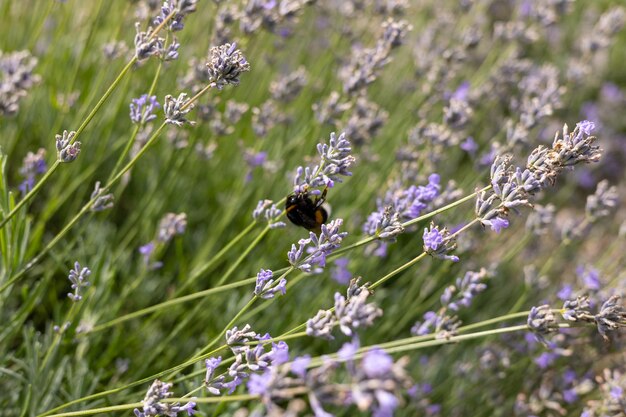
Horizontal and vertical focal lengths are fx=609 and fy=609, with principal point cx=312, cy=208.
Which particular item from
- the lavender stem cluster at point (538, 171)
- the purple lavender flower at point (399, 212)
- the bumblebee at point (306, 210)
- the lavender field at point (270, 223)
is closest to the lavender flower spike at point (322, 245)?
the lavender field at point (270, 223)

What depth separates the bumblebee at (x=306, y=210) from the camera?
1824mm

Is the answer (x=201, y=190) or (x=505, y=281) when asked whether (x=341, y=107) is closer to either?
Answer: (x=201, y=190)

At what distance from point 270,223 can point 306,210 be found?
12 cm

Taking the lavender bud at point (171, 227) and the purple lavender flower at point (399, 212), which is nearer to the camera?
the purple lavender flower at point (399, 212)

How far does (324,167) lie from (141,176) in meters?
1.61

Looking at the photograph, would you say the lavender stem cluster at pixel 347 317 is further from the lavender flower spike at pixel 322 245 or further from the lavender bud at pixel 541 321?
the lavender bud at pixel 541 321

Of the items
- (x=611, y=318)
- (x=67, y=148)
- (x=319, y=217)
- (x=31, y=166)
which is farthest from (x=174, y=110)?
(x=611, y=318)

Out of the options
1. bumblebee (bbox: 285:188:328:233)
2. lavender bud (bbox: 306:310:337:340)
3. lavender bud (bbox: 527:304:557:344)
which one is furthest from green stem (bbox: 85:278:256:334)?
lavender bud (bbox: 527:304:557:344)

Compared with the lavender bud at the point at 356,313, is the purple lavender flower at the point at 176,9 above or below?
above

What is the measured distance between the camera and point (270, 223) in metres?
1.83

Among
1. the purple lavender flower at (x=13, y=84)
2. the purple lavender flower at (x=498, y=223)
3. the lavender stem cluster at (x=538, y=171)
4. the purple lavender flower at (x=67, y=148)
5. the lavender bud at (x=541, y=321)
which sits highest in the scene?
the purple lavender flower at (x=13, y=84)

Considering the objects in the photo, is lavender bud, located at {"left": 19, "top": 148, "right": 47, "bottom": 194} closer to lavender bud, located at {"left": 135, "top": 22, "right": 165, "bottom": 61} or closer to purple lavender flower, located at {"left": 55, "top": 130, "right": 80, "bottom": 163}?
purple lavender flower, located at {"left": 55, "top": 130, "right": 80, "bottom": 163}

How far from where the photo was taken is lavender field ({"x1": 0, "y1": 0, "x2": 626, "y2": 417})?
1618 millimetres

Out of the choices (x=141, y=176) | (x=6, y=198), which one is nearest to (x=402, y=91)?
(x=141, y=176)
